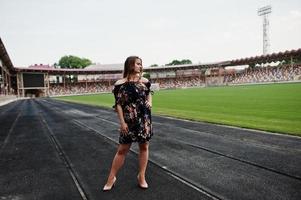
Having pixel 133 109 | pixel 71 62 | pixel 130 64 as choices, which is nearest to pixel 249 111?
pixel 133 109

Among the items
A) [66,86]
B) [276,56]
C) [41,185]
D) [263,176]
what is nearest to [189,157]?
[263,176]

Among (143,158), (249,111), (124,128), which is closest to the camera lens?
(124,128)

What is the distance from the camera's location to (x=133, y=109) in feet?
14.0

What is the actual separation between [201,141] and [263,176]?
321 cm

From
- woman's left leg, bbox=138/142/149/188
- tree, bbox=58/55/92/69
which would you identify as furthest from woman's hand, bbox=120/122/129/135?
tree, bbox=58/55/92/69

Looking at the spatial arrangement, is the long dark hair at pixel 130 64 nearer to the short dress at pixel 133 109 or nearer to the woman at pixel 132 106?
the woman at pixel 132 106

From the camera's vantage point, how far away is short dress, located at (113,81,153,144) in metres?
4.24

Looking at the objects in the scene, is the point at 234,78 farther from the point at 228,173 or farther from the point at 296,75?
the point at 228,173

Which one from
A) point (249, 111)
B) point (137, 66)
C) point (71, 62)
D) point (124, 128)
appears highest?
point (71, 62)

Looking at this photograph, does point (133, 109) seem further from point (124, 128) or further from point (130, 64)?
point (130, 64)

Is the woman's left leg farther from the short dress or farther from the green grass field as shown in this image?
the green grass field

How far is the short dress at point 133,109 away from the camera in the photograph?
424 cm

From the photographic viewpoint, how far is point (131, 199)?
3951 millimetres

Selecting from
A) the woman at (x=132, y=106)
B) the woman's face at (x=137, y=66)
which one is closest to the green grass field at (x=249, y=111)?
the woman at (x=132, y=106)
